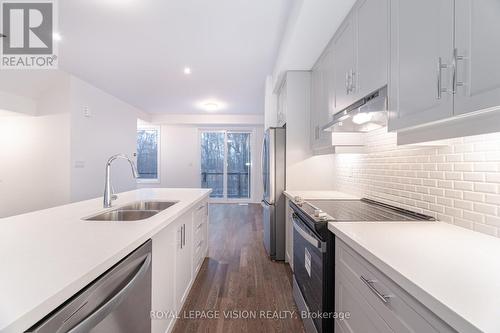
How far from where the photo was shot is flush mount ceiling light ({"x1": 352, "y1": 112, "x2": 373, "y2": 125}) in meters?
1.44

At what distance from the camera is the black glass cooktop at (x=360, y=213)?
1338mm

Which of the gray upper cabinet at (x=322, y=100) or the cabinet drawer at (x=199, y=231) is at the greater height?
the gray upper cabinet at (x=322, y=100)

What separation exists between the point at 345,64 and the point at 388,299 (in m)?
1.65

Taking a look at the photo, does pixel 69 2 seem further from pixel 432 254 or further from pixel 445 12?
pixel 432 254

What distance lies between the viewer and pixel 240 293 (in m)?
2.16

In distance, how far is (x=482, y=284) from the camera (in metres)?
0.62

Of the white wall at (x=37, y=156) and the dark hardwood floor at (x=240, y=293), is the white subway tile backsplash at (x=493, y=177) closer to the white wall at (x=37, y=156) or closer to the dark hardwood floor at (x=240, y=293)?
the dark hardwood floor at (x=240, y=293)

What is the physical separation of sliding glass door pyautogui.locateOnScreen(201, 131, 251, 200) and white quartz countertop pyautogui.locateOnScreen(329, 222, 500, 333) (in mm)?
6061

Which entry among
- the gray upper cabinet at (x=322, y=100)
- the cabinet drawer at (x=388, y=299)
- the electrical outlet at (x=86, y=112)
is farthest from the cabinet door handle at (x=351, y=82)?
the electrical outlet at (x=86, y=112)

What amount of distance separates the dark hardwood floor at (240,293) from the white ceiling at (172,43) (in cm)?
262

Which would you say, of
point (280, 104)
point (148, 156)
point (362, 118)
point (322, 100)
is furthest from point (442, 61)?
point (148, 156)

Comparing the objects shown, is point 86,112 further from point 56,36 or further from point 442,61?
point 442,61

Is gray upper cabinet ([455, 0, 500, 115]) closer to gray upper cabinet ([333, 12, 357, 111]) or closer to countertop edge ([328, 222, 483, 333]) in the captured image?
countertop edge ([328, 222, 483, 333])

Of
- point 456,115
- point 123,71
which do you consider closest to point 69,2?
point 123,71
